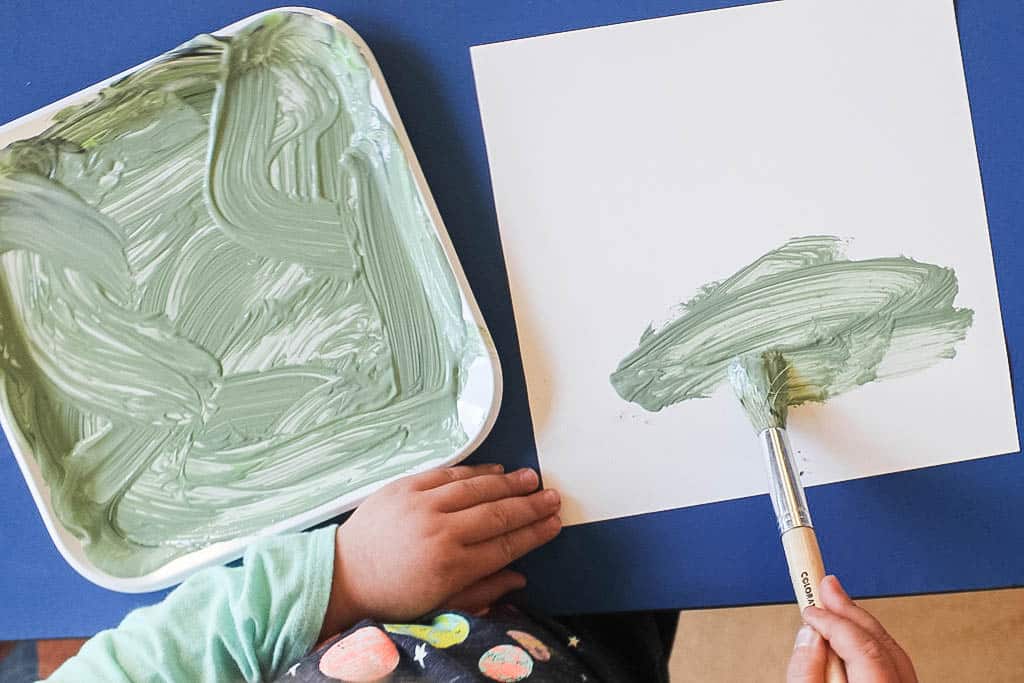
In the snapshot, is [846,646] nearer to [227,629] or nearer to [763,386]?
[763,386]

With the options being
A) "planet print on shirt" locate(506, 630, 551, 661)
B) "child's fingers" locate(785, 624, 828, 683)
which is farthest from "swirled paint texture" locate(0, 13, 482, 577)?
"child's fingers" locate(785, 624, 828, 683)

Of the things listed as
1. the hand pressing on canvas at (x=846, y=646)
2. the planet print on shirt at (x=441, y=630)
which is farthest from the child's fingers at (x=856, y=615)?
the planet print on shirt at (x=441, y=630)

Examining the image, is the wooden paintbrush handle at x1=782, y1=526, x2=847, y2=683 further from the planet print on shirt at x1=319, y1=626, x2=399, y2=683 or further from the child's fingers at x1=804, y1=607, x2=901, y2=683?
the planet print on shirt at x1=319, y1=626, x2=399, y2=683

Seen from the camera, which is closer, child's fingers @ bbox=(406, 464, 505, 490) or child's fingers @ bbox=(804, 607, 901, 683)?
child's fingers @ bbox=(804, 607, 901, 683)

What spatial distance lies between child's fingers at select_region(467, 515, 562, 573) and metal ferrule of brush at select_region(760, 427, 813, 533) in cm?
15

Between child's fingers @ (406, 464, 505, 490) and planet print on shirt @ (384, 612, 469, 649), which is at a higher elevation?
child's fingers @ (406, 464, 505, 490)

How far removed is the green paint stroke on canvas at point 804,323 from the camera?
634 millimetres

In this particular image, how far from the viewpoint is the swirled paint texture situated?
64cm

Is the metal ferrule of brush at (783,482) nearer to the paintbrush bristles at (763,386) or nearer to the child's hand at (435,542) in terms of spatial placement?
the paintbrush bristles at (763,386)

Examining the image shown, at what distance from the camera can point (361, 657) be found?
0.55 m

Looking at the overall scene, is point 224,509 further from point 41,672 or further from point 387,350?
point 41,672

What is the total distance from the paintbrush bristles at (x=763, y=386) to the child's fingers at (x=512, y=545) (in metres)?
0.15

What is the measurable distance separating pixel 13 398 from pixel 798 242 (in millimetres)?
562

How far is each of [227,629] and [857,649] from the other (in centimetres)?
38
